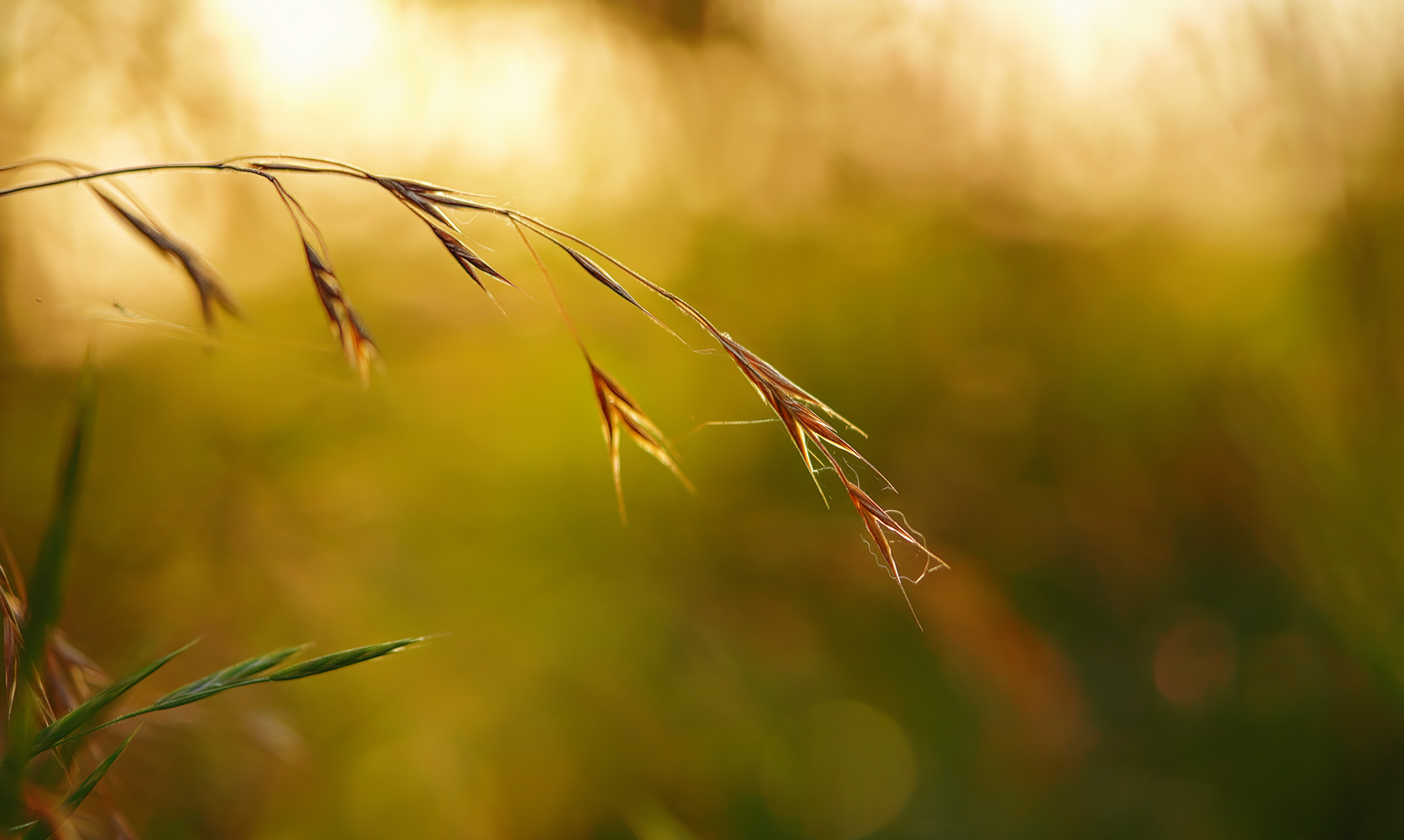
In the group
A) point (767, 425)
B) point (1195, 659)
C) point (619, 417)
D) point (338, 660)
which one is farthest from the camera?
point (767, 425)

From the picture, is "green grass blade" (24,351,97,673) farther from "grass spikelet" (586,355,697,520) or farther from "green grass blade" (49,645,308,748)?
"grass spikelet" (586,355,697,520)

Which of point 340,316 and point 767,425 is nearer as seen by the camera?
point 340,316

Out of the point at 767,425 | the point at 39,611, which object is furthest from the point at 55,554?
the point at 767,425

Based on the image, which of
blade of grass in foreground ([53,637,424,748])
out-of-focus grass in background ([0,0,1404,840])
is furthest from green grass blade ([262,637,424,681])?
out-of-focus grass in background ([0,0,1404,840])

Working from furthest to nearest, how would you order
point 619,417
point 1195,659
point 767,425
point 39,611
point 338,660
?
point 767,425 < point 1195,659 < point 619,417 < point 338,660 < point 39,611

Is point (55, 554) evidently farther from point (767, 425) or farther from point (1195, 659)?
point (1195, 659)

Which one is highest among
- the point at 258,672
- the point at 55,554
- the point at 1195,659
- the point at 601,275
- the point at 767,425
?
the point at 601,275
